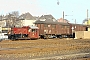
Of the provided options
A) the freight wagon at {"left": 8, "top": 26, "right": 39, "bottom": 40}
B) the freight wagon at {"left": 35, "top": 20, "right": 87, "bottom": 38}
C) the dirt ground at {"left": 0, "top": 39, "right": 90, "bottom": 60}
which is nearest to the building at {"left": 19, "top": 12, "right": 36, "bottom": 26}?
the freight wagon at {"left": 35, "top": 20, "right": 87, "bottom": 38}

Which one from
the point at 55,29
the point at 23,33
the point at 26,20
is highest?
the point at 26,20

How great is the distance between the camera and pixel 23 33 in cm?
4766

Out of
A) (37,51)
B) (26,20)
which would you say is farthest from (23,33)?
(26,20)

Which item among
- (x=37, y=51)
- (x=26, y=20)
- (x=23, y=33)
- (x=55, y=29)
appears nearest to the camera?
(x=37, y=51)

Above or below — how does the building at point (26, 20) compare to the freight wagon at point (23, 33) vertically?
above

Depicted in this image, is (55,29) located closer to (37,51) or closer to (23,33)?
(23,33)

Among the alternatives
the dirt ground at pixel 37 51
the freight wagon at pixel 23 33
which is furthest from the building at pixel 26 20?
the dirt ground at pixel 37 51

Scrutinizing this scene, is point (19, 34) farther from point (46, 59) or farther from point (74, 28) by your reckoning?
point (46, 59)

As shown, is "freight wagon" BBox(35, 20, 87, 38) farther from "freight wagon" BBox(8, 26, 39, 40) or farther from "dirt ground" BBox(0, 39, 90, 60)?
"dirt ground" BBox(0, 39, 90, 60)

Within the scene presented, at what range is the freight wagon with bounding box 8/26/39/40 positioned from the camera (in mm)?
46956

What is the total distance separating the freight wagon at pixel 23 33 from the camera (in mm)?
46956

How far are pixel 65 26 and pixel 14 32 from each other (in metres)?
18.0

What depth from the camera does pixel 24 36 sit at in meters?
48.0

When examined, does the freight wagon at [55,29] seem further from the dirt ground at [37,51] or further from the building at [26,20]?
the building at [26,20]
